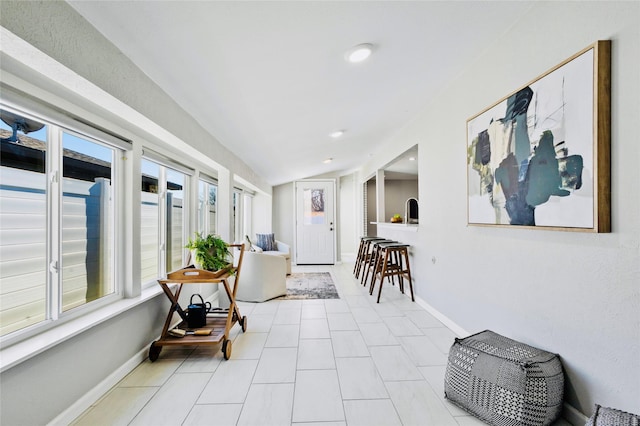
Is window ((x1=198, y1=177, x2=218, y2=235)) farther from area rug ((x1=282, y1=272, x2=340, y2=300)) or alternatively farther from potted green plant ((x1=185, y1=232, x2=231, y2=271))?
area rug ((x1=282, y1=272, x2=340, y2=300))

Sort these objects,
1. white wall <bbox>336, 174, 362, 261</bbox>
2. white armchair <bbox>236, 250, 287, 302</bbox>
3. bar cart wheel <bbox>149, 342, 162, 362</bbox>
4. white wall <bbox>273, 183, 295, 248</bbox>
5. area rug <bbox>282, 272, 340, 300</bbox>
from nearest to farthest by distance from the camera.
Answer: bar cart wheel <bbox>149, 342, 162, 362</bbox> → white armchair <bbox>236, 250, 287, 302</bbox> → area rug <bbox>282, 272, 340, 300</bbox> → white wall <bbox>273, 183, 295, 248</bbox> → white wall <bbox>336, 174, 362, 261</bbox>

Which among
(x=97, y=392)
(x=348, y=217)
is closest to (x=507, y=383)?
(x=97, y=392)

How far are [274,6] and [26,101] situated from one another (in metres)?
1.36

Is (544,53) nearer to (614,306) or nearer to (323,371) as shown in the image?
(614,306)

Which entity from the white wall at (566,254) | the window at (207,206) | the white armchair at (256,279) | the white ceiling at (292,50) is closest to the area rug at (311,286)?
the white armchair at (256,279)

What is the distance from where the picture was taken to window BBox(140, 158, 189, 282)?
9.06ft

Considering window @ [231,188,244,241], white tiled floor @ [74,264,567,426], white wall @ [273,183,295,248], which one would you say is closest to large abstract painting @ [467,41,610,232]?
white tiled floor @ [74,264,567,426]

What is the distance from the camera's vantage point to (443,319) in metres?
3.04

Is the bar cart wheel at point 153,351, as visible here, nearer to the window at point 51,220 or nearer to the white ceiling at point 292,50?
the window at point 51,220

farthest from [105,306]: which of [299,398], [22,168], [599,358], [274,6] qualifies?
[599,358]

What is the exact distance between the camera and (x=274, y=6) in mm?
1477

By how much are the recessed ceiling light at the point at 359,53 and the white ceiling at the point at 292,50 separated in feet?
0.15

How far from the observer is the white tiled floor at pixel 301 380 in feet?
5.40

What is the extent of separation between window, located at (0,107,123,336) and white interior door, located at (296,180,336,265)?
5334 millimetres
